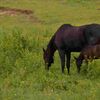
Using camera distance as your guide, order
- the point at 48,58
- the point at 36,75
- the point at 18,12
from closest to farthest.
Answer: the point at 36,75, the point at 48,58, the point at 18,12

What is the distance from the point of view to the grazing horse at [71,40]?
39.8 ft

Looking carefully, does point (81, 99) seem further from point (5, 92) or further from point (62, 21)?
point (62, 21)

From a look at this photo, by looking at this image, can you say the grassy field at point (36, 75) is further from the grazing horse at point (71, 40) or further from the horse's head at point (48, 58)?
the grazing horse at point (71, 40)

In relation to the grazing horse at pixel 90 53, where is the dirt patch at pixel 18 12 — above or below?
below

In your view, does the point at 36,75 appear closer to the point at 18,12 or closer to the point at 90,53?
the point at 90,53

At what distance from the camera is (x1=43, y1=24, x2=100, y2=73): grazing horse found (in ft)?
39.8

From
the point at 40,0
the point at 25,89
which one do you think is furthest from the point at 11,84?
the point at 40,0

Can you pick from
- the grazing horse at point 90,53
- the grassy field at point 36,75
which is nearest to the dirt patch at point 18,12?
the grassy field at point 36,75

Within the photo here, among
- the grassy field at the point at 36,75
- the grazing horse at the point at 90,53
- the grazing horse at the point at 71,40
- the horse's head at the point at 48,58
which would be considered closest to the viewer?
the grassy field at the point at 36,75

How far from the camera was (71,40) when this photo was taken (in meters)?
12.4

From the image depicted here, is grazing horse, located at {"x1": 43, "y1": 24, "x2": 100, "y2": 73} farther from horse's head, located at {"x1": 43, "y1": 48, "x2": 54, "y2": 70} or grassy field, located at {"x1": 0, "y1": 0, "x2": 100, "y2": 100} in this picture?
grassy field, located at {"x1": 0, "y1": 0, "x2": 100, "y2": 100}

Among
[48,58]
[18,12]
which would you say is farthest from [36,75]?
[18,12]

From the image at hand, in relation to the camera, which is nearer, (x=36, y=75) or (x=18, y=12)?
(x=36, y=75)

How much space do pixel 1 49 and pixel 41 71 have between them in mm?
2448
